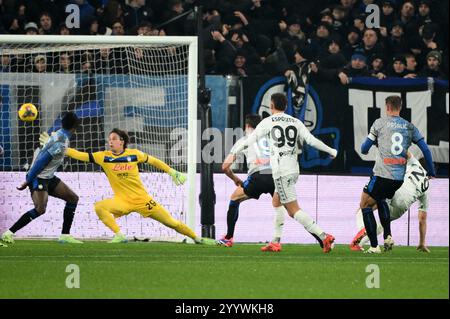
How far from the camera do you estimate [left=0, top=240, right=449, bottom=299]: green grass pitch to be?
863 centimetres

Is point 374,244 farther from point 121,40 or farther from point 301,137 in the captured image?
point 121,40

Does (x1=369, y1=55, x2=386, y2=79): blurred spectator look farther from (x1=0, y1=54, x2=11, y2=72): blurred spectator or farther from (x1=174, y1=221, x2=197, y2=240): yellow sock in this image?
(x1=0, y1=54, x2=11, y2=72): blurred spectator

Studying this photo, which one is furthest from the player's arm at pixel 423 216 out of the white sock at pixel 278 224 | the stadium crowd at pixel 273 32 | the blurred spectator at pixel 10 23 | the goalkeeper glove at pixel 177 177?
the blurred spectator at pixel 10 23

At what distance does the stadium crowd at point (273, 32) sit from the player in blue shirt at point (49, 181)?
199 cm

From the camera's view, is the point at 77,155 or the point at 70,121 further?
the point at 70,121

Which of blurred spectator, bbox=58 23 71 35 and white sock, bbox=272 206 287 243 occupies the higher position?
blurred spectator, bbox=58 23 71 35

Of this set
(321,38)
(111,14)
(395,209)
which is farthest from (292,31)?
(395,209)

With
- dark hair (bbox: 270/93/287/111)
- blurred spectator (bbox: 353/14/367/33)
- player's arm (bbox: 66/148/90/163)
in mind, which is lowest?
player's arm (bbox: 66/148/90/163)

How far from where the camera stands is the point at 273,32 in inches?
691

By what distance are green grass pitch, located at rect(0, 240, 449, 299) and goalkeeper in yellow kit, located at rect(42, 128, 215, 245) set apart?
1.32 ft

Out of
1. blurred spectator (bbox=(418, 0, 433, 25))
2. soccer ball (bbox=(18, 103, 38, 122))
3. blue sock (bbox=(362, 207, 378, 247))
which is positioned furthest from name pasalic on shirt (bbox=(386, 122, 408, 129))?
blurred spectator (bbox=(418, 0, 433, 25))

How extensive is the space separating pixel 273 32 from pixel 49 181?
5265 mm

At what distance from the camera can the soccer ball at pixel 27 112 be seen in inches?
551

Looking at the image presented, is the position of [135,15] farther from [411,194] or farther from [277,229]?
[411,194]
